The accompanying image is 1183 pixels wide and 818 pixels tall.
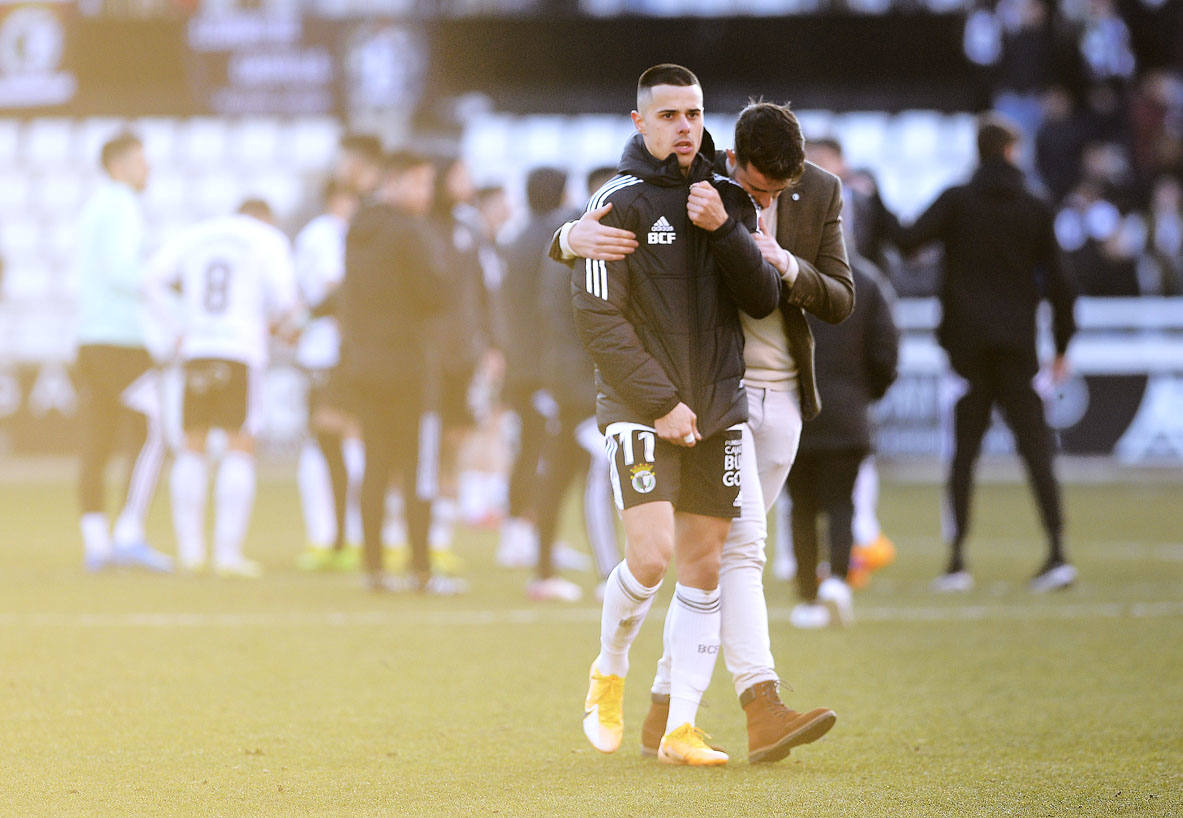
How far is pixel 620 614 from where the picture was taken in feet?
16.6

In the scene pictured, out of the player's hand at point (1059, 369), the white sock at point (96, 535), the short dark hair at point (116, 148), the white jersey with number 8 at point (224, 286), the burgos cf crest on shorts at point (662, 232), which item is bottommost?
the white sock at point (96, 535)

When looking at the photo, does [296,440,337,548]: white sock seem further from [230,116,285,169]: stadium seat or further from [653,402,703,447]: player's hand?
[230,116,285,169]: stadium seat

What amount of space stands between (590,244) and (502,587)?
4.95m

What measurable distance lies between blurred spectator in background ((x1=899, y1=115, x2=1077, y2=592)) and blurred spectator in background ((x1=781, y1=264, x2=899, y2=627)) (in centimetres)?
137

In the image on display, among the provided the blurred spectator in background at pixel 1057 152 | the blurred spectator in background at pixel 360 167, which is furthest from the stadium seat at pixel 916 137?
the blurred spectator in background at pixel 360 167

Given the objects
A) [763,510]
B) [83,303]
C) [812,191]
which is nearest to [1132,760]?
[763,510]

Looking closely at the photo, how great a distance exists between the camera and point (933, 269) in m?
17.7

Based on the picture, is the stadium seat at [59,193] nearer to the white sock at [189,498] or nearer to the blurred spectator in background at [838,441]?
the white sock at [189,498]

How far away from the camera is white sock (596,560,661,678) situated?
16.5 ft

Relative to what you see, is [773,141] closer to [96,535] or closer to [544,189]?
[544,189]

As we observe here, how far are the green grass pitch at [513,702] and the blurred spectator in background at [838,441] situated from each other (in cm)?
20

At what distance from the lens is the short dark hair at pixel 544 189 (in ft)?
30.9

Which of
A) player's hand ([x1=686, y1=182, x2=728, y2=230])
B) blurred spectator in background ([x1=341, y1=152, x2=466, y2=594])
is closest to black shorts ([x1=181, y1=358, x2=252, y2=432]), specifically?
blurred spectator in background ([x1=341, y1=152, x2=466, y2=594])

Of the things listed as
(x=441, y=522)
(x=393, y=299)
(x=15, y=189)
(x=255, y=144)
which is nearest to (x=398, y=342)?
(x=393, y=299)
